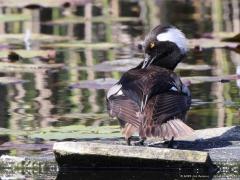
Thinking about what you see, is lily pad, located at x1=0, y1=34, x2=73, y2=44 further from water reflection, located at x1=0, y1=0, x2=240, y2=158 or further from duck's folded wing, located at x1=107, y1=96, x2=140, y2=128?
duck's folded wing, located at x1=107, y1=96, x2=140, y2=128

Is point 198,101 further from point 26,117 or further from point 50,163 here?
point 50,163

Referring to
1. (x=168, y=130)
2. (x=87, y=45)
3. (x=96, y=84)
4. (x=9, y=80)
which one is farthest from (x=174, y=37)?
(x=87, y=45)

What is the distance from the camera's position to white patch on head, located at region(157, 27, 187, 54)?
6085 millimetres

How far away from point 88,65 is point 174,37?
2.77 metres

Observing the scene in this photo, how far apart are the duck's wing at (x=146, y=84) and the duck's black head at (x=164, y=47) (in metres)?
0.44

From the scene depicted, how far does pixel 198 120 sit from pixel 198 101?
0.61 metres

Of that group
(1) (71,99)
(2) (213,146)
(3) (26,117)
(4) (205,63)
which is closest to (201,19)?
(4) (205,63)

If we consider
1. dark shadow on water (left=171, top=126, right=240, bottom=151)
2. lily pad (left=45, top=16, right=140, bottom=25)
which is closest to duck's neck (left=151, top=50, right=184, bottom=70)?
dark shadow on water (left=171, top=126, right=240, bottom=151)

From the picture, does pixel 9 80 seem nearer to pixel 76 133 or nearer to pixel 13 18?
pixel 76 133

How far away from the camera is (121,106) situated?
211 inches

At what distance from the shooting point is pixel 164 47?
240 inches

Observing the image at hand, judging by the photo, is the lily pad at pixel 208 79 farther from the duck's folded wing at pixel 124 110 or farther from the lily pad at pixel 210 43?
the duck's folded wing at pixel 124 110

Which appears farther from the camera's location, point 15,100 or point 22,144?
point 15,100

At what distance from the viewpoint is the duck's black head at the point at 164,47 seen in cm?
605
